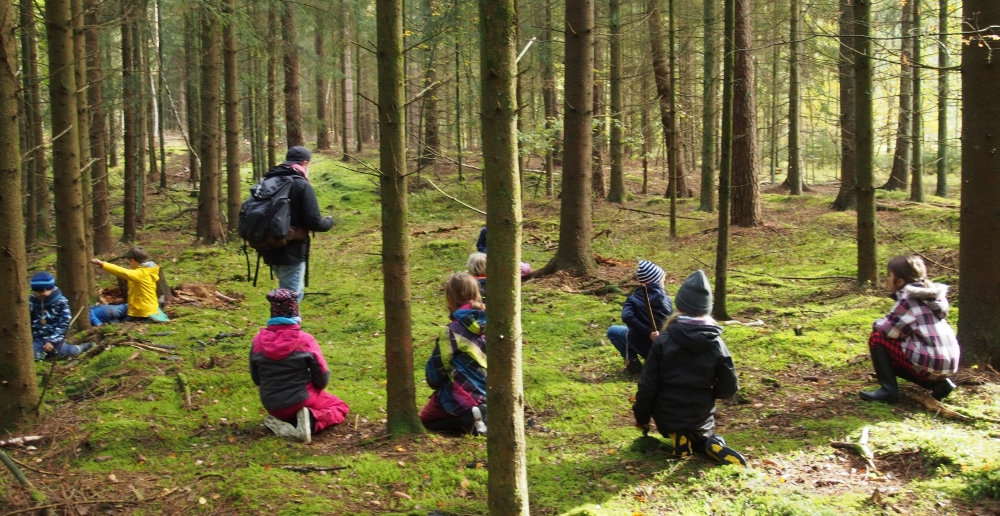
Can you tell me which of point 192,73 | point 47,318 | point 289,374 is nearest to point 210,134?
point 192,73

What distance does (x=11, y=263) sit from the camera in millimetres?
4895

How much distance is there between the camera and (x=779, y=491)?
4.04 metres

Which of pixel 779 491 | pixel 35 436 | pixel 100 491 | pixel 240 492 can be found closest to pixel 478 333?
pixel 240 492

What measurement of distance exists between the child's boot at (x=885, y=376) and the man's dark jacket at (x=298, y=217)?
15.4 ft

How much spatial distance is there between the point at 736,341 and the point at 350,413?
4277 mm

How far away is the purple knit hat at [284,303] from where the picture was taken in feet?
17.2

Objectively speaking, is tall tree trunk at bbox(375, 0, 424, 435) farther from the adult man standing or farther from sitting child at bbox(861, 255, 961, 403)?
sitting child at bbox(861, 255, 961, 403)

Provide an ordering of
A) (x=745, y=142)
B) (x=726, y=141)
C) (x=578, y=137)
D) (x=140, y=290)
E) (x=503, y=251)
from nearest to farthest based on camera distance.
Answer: (x=503, y=251) → (x=726, y=141) → (x=140, y=290) → (x=578, y=137) → (x=745, y=142)

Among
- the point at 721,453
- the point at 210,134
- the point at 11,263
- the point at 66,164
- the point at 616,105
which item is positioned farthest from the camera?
the point at 616,105

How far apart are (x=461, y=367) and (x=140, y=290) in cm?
556

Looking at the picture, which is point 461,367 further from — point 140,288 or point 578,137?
point 578,137

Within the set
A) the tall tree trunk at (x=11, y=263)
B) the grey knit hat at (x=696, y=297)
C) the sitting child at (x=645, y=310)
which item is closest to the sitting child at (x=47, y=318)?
the tall tree trunk at (x=11, y=263)

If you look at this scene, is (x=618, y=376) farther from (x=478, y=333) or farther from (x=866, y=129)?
(x=866, y=129)

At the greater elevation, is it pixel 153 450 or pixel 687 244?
pixel 687 244
